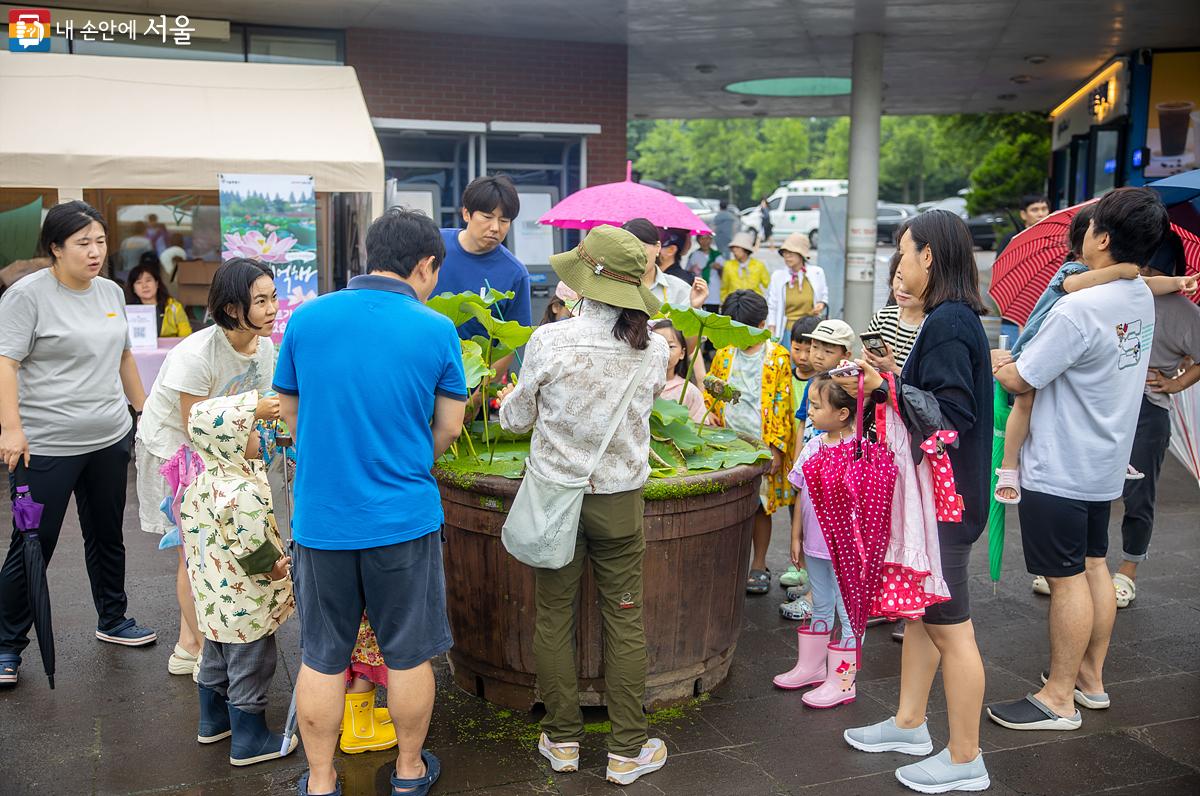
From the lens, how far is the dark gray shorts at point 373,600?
3105mm

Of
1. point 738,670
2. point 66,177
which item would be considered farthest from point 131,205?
point 738,670

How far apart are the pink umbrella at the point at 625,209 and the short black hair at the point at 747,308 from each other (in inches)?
31.3

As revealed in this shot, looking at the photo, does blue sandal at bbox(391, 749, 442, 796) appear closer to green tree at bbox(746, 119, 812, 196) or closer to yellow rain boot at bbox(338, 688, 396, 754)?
yellow rain boot at bbox(338, 688, 396, 754)

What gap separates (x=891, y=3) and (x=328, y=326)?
8.63m

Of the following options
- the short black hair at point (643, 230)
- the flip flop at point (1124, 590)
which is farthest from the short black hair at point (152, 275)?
the flip flop at point (1124, 590)

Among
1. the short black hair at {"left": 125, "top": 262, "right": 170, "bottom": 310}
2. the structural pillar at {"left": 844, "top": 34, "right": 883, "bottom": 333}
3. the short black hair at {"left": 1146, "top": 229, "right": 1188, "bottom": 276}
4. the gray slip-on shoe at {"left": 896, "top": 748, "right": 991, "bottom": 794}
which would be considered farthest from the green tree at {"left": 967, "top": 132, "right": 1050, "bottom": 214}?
the gray slip-on shoe at {"left": 896, "top": 748, "right": 991, "bottom": 794}

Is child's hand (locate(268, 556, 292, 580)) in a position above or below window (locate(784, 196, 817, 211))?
below

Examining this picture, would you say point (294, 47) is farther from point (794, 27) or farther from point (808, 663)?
point (808, 663)

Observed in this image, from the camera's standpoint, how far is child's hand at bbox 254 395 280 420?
3.38 m

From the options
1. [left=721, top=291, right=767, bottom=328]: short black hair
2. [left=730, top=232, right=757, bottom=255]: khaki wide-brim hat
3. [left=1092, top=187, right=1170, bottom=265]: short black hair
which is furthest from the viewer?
[left=730, top=232, right=757, bottom=255]: khaki wide-brim hat

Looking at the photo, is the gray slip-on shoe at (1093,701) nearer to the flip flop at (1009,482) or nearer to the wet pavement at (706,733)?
the wet pavement at (706,733)

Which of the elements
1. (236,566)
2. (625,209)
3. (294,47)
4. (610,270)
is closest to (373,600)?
(236,566)

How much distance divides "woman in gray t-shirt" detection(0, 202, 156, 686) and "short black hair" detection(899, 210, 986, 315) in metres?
3.08

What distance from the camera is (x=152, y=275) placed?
30.8 ft
